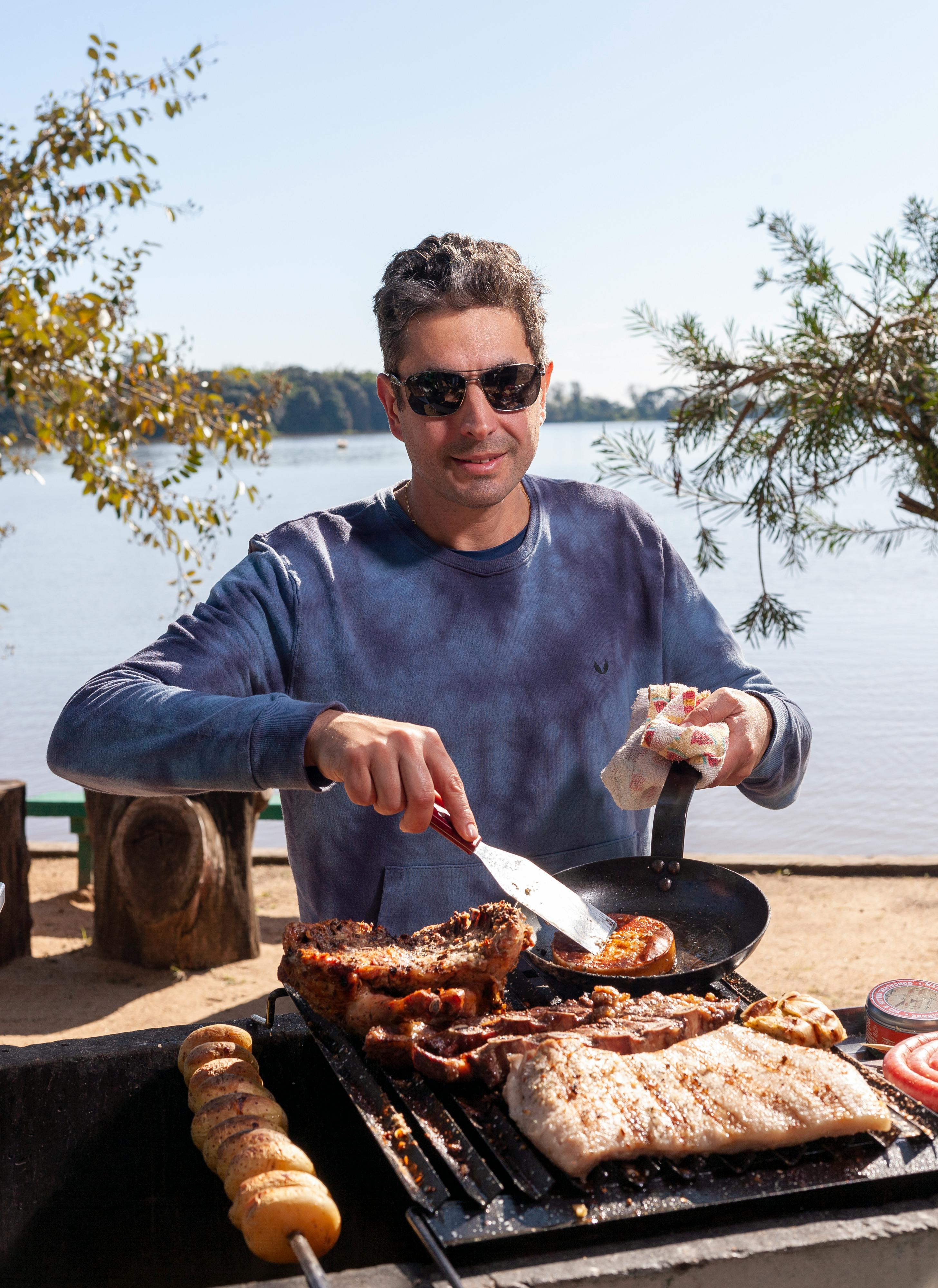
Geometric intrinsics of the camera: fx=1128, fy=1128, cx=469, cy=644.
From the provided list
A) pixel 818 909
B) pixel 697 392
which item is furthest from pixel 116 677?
pixel 818 909

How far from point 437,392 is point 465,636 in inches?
21.8

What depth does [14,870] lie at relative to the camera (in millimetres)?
5496

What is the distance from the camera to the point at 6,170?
496 centimetres

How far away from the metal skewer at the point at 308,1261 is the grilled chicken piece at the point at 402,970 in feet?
1.31

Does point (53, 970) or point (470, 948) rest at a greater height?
point (470, 948)

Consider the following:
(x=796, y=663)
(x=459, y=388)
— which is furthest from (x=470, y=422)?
(x=796, y=663)

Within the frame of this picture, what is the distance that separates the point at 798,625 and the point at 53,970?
397 centimetres

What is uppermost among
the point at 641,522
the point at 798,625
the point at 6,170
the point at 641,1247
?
the point at 6,170

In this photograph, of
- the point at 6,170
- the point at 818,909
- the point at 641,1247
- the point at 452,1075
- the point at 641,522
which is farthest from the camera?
the point at 818,909

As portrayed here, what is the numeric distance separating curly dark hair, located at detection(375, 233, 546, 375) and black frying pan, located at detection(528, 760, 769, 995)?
1067 millimetres

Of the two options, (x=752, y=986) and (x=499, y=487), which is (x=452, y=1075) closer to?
(x=752, y=986)

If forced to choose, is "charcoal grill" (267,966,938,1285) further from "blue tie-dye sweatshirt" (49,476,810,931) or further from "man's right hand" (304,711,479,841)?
"blue tie-dye sweatshirt" (49,476,810,931)

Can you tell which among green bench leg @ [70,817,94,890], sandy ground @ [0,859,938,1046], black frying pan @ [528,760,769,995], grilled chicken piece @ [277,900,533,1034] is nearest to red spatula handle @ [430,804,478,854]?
grilled chicken piece @ [277,900,533,1034]

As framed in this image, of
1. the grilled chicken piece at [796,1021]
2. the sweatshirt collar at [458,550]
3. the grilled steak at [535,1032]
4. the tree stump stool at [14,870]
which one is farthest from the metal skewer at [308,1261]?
the tree stump stool at [14,870]
